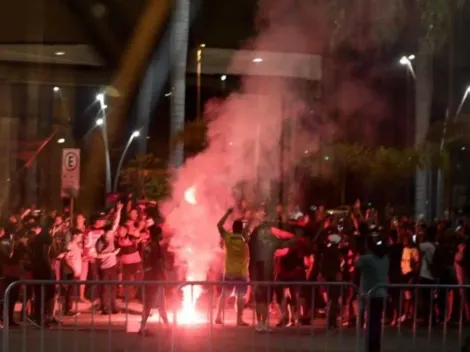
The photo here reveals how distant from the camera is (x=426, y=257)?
12.6 meters

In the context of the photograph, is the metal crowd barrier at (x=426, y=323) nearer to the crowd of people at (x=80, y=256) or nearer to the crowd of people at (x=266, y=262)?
the crowd of people at (x=266, y=262)

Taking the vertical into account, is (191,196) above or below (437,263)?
above

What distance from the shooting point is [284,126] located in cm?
1748

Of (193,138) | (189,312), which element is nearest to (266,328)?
(189,312)

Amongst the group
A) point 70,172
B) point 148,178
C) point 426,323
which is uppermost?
point 70,172

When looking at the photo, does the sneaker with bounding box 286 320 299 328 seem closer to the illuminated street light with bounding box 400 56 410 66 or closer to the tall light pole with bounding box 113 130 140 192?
the illuminated street light with bounding box 400 56 410 66

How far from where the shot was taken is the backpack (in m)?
12.6

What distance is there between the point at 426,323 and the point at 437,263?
2.56m

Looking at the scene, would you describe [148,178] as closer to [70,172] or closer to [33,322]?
[70,172]

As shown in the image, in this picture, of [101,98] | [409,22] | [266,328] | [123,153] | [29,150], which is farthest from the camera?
[123,153]

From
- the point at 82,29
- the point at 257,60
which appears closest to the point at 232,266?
the point at 257,60

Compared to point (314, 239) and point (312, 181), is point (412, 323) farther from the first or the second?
point (312, 181)

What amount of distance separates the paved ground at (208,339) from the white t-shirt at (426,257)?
7.38 feet

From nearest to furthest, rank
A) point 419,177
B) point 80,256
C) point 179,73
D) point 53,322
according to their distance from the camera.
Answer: point 53,322 → point 80,256 → point 179,73 → point 419,177
